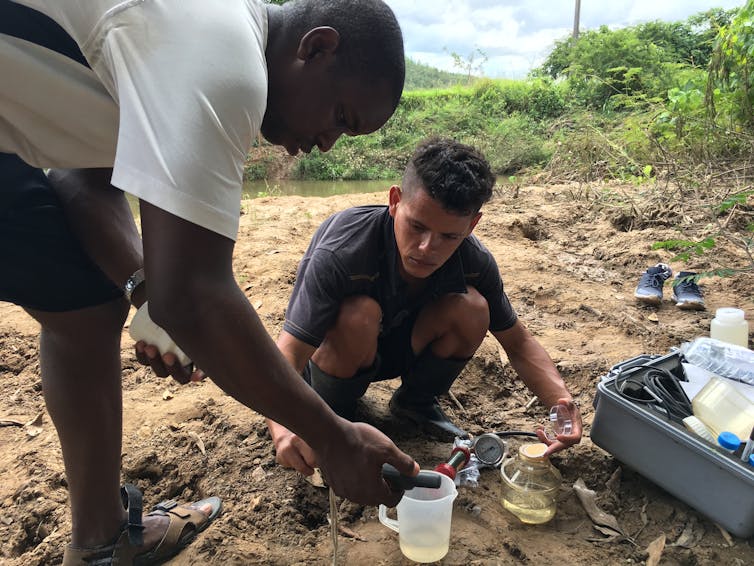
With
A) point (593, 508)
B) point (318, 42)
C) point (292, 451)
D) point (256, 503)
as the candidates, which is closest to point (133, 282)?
point (292, 451)

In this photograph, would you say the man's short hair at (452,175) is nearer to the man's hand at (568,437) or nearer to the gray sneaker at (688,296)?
the man's hand at (568,437)

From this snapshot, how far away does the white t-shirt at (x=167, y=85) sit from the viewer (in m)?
0.76

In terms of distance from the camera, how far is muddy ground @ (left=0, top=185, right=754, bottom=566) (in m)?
1.59

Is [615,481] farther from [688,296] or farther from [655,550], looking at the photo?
[688,296]

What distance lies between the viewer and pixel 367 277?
1.89 metres

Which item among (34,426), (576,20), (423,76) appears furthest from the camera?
(423,76)

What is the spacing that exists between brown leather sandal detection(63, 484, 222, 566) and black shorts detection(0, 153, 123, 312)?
581mm

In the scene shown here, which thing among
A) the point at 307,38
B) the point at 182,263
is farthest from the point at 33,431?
the point at 307,38

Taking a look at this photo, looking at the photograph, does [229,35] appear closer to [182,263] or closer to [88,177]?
[182,263]

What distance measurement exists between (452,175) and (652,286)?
2.03 meters

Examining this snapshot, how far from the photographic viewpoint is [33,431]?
213cm

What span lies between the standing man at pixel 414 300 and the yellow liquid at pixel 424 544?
49 cm

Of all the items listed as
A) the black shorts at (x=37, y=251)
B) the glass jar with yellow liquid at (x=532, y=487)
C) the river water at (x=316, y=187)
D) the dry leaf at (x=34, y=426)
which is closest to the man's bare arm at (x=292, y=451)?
the black shorts at (x=37, y=251)

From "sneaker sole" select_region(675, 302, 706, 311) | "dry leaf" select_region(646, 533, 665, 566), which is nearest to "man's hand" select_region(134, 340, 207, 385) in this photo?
"dry leaf" select_region(646, 533, 665, 566)
